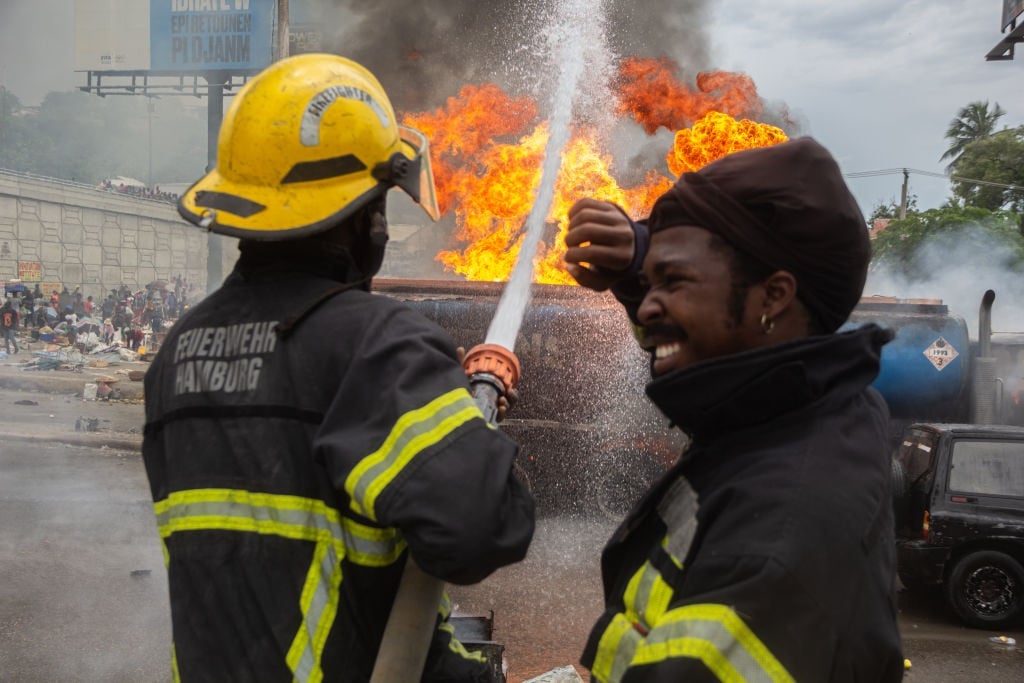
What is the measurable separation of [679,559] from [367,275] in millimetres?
1024

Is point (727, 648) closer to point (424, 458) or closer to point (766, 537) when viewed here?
point (766, 537)

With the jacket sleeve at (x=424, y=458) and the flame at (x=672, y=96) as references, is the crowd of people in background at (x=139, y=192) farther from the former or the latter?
the jacket sleeve at (x=424, y=458)

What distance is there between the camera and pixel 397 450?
61.8 inches

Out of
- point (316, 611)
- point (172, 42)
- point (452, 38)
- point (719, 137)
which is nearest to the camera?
point (316, 611)

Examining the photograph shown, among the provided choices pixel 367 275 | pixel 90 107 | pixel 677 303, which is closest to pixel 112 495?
pixel 367 275

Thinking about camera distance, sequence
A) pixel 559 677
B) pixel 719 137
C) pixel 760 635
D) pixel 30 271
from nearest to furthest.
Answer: pixel 760 635 < pixel 559 677 < pixel 719 137 < pixel 30 271

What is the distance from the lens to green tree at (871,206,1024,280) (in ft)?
79.3

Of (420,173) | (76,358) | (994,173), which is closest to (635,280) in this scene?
(420,173)

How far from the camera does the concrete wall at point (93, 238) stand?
28359 millimetres

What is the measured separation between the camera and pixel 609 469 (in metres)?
8.61

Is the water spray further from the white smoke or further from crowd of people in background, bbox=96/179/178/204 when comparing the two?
crowd of people in background, bbox=96/179/178/204

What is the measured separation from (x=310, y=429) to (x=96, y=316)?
88.5ft

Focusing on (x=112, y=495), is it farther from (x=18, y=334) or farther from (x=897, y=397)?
(x=18, y=334)

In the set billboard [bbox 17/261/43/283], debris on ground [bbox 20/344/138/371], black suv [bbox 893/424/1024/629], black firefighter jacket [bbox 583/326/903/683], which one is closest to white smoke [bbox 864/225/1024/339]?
black suv [bbox 893/424/1024/629]
